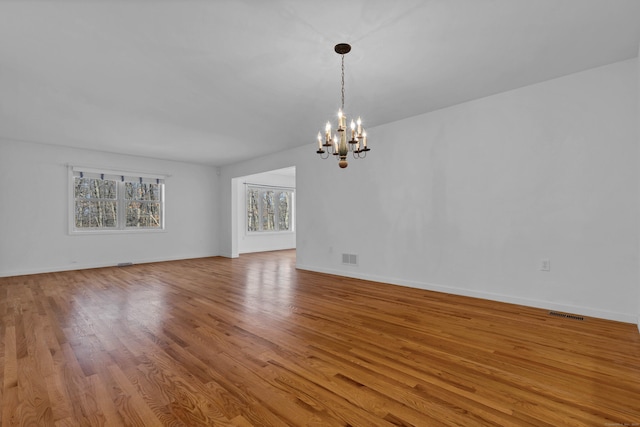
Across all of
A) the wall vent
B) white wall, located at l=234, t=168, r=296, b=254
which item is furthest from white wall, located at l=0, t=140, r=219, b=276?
the wall vent

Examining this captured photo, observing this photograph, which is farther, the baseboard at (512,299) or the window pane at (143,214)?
the window pane at (143,214)

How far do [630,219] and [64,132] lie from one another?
8183 millimetres

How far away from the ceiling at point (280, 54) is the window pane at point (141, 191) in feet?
9.35

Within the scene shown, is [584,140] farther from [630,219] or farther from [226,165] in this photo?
[226,165]

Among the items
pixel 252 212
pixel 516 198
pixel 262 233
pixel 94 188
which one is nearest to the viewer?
pixel 516 198

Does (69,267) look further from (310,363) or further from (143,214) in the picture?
(310,363)

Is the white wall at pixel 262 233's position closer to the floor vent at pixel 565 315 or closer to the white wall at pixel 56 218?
the white wall at pixel 56 218

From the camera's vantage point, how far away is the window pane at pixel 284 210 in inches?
417

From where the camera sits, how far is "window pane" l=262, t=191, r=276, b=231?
33.2 feet

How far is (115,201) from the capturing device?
7266mm

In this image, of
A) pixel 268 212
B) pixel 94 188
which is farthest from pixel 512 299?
pixel 94 188

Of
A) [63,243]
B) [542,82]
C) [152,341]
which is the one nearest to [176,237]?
[63,243]

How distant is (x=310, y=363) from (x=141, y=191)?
7.21 metres

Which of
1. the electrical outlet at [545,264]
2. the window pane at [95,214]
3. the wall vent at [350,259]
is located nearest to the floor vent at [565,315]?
the electrical outlet at [545,264]
